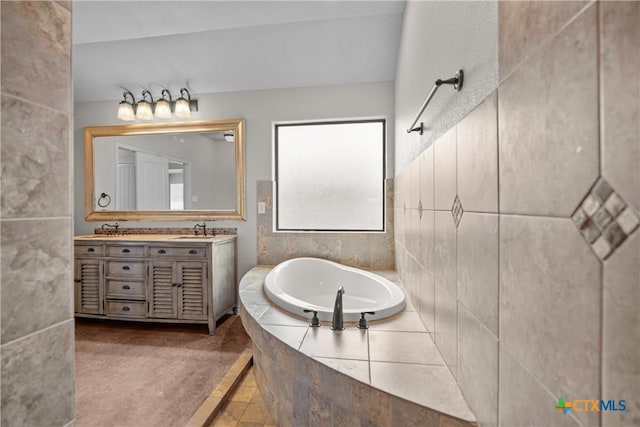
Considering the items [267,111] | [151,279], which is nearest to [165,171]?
[151,279]

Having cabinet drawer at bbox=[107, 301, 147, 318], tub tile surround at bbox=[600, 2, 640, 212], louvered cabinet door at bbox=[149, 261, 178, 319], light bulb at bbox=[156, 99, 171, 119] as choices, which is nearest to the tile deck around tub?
tub tile surround at bbox=[600, 2, 640, 212]

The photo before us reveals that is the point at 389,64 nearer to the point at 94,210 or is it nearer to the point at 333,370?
the point at 333,370

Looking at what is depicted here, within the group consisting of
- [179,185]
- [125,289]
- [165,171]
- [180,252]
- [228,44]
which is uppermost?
[228,44]

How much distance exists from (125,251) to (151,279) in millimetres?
369

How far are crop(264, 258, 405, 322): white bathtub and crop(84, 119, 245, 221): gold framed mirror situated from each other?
960 mm

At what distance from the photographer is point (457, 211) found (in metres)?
0.92

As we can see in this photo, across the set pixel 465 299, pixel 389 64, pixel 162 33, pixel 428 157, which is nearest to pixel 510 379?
pixel 465 299

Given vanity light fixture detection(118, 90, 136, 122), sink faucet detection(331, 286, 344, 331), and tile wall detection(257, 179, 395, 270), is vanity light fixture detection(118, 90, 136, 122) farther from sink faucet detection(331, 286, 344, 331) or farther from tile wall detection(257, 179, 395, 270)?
sink faucet detection(331, 286, 344, 331)

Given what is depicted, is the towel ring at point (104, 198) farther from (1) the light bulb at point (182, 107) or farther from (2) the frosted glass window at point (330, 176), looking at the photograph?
(2) the frosted glass window at point (330, 176)

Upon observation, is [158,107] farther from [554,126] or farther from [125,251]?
[554,126]

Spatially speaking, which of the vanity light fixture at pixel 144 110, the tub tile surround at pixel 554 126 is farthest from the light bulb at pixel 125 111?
the tub tile surround at pixel 554 126

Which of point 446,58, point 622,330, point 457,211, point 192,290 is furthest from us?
point 192,290

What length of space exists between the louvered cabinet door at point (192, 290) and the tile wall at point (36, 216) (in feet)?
6.32

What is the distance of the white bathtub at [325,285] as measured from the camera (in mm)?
1915
